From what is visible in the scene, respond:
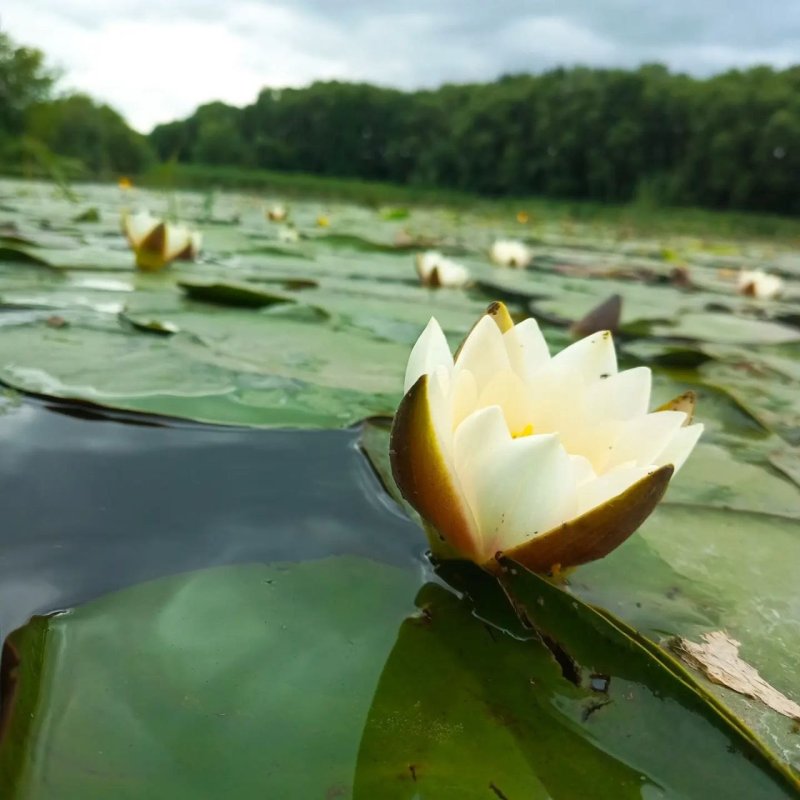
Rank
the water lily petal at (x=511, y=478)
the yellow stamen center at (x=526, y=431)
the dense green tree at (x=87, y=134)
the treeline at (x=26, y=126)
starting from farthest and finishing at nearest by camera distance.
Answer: the treeline at (x=26, y=126), the dense green tree at (x=87, y=134), the yellow stamen center at (x=526, y=431), the water lily petal at (x=511, y=478)

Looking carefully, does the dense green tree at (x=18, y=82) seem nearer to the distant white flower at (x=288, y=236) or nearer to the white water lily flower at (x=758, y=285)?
the distant white flower at (x=288, y=236)

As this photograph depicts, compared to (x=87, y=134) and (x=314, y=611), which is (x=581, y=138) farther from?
(x=314, y=611)

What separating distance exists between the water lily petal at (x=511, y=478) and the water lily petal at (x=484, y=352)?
0.29 feet

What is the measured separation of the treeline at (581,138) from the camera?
2159 centimetres

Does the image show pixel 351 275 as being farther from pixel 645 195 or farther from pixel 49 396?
pixel 645 195

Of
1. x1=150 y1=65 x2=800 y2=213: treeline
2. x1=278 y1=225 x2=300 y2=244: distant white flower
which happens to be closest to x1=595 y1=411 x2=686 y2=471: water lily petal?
x1=278 y1=225 x2=300 y2=244: distant white flower

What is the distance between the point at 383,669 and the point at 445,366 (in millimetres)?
211

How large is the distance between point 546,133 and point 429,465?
92.4 ft

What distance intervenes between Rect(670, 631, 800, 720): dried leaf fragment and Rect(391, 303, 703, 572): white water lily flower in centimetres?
8

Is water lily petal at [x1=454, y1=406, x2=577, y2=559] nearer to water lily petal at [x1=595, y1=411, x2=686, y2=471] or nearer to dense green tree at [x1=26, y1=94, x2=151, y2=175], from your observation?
water lily petal at [x1=595, y1=411, x2=686, y2=471]

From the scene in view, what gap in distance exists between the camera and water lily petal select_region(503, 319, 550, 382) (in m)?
0.58

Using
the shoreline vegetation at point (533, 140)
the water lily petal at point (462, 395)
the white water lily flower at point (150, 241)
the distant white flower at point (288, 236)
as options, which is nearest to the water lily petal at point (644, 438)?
the water lily petal at point (462, 395)

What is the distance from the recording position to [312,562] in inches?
20.4

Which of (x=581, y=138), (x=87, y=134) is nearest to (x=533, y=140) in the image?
(x=581, y=138)
